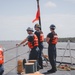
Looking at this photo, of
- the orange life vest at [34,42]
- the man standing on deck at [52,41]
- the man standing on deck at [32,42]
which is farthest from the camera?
the man standing on deck at [52,41]

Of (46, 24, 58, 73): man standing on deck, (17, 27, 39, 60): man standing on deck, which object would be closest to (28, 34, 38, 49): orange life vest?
(17, 27, 39, 60): man standing on deck

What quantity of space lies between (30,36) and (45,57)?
3073mm

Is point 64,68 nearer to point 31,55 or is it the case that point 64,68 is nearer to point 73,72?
point 73,72

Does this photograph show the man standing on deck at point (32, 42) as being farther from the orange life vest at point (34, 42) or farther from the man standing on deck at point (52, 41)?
the man standing on deck at point (52, 41)

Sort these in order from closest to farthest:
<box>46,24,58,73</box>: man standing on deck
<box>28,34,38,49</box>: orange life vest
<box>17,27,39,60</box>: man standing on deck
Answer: <box>17,27,39,60</box>: man standing on deck, <box>28,34,38,49</box>: orange life vest, <box>46,24,58,73</box>: man standing on deck

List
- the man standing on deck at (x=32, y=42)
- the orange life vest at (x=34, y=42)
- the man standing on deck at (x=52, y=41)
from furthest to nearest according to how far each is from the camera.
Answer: the man standing on deck at (x=52, y=41) → the orange life vest at (x=34, y=42) → the man standing on deck at (x=32, y=42)

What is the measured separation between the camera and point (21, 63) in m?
10.7

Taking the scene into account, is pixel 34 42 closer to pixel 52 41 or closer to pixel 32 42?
pixel 32 42

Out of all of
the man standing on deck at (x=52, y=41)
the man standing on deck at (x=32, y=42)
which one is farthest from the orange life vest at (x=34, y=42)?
the man standing on deck at (x=52, y=41)

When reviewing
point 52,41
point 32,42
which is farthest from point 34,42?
point 52,41

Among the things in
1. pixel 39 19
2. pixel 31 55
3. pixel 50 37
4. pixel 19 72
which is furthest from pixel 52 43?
pixel 39 19

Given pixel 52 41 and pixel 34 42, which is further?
pixel 52 41

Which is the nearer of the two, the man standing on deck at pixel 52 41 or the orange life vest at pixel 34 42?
the orange life vest at pixel 34 42

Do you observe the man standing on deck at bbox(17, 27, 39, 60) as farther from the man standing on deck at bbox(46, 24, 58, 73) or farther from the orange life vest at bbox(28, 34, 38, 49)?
the man standing on deck at bbox(46, 24, 58, 73)
